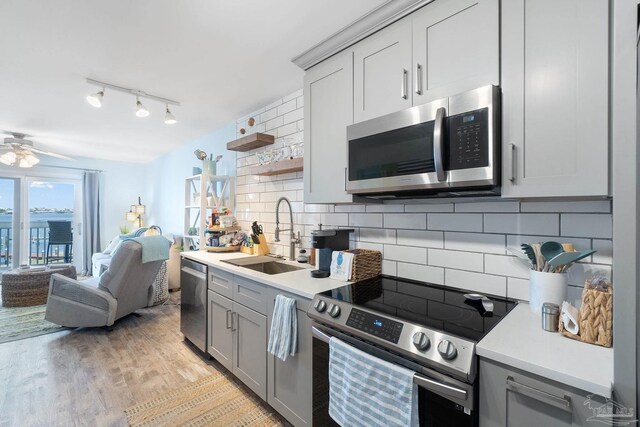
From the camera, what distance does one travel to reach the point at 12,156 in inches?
156

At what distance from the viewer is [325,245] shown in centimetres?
196

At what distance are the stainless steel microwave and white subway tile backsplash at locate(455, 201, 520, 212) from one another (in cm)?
17

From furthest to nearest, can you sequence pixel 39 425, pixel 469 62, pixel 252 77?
pixel 252 77
pixel 39 425
pixel 469 62

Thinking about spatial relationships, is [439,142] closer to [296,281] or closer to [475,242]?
[475,242]

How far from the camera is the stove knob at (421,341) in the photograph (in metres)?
1.01

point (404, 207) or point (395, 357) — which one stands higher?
point (404, 207)

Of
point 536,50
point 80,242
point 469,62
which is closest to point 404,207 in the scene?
point 469,62

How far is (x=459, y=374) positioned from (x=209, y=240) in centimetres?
274

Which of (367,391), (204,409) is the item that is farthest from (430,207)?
(204,409)

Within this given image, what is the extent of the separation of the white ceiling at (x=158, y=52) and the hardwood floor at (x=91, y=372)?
2.43 metres

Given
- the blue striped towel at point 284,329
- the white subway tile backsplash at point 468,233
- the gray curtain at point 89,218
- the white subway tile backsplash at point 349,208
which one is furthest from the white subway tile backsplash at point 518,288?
the gray curtain at point 89,218

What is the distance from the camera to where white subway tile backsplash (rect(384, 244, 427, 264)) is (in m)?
1.75

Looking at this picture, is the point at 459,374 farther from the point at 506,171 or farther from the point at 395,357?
the point at 506,171

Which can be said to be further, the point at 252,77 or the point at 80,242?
the point at 80,242
